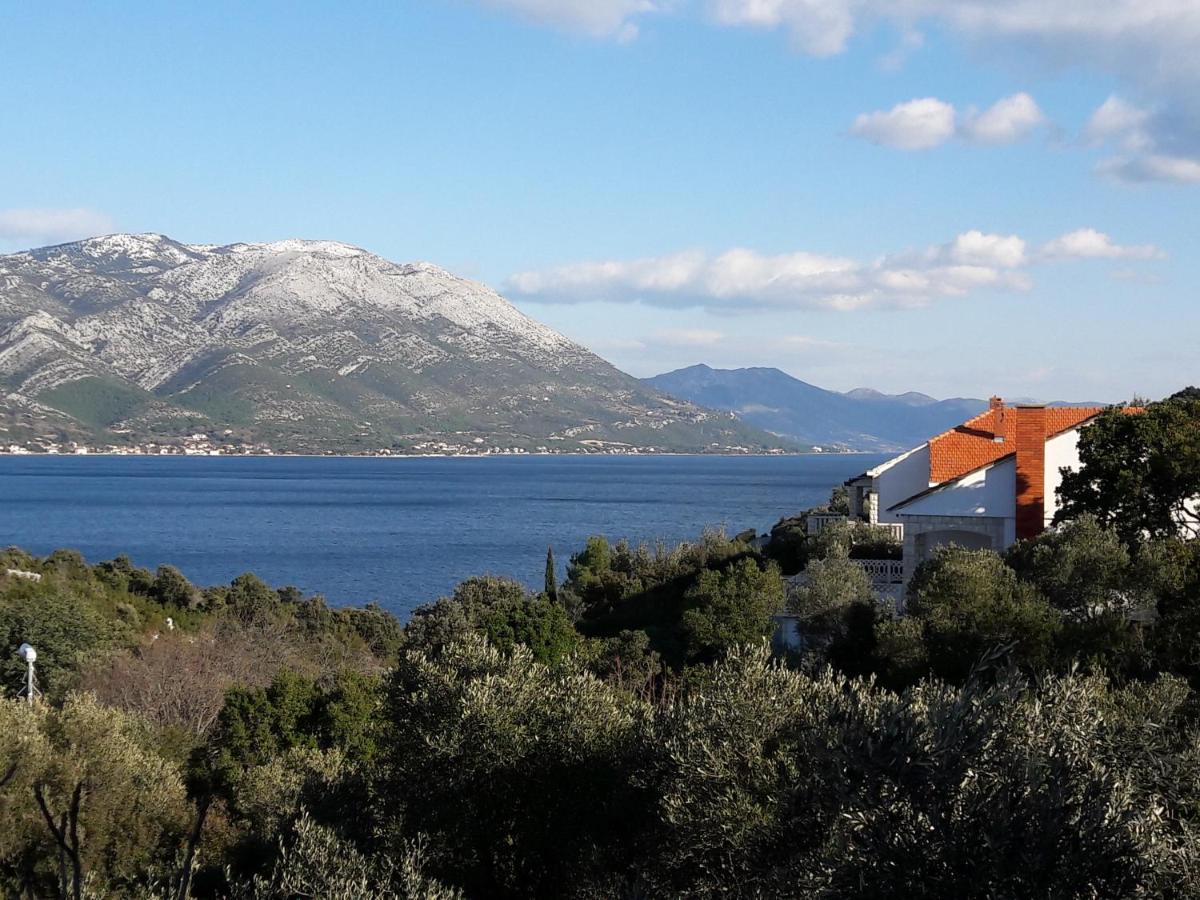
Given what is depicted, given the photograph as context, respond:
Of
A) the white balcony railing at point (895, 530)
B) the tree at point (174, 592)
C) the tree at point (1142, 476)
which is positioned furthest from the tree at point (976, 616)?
the tree at point (174, 592)

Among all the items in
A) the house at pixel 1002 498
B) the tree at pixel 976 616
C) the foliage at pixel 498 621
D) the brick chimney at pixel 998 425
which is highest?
the brick chimney at pixel 998 425

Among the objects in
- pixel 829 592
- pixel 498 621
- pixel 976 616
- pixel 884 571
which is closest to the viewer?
pixel 976 616

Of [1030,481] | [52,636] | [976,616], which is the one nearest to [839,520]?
[1030,481]

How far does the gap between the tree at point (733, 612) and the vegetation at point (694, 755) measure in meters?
0.09

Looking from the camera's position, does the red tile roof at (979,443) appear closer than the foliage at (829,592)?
No

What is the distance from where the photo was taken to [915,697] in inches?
408

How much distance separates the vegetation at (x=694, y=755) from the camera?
268 inches

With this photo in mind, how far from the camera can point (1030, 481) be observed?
28547 millimetres

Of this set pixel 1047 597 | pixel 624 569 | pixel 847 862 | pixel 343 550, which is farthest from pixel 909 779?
pixel 343 550

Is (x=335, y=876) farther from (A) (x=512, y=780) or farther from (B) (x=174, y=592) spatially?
(B) (x=174, y=592)

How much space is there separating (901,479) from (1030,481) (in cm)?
586

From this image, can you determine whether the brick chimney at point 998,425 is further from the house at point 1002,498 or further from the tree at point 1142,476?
the tree at point 1142,476

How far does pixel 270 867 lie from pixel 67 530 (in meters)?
90.2

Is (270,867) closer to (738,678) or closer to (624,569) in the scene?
(738,678)
